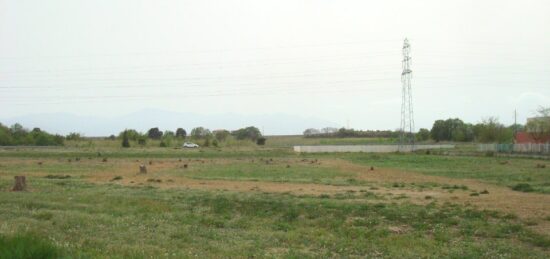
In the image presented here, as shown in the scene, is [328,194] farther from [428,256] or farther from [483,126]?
[483,126]

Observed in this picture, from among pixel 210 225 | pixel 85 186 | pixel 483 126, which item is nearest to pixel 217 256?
pixel 210 225

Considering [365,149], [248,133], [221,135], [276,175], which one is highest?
[248,133]

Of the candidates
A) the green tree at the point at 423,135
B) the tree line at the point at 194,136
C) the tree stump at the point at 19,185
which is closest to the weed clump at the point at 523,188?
the tree stump at the point at 19,185

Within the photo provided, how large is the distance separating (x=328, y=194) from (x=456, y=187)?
7.83 m

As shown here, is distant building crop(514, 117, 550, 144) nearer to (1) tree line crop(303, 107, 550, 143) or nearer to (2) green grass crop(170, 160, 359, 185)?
(1) tree line crop(303, 107, 550, 143)

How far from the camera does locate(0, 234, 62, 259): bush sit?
802 centimetres

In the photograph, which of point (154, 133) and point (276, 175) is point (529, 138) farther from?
point (154, 133)

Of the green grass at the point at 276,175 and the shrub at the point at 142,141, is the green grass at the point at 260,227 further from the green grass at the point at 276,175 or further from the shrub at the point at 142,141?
the shrub at the point at 142,141

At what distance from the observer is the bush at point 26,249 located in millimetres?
8025

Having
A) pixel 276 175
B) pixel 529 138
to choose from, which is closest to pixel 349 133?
pixel 529 138

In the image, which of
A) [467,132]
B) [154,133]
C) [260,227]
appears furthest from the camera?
[154,133]

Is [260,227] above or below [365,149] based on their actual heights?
below

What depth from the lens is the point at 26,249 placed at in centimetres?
816

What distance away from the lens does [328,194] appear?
25.2m
